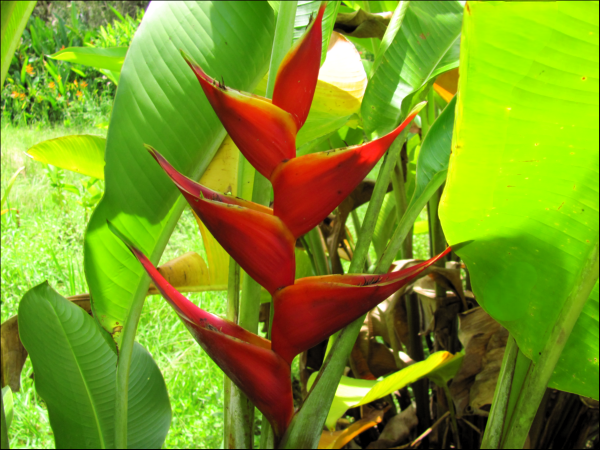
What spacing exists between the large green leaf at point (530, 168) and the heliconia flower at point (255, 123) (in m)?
0.13

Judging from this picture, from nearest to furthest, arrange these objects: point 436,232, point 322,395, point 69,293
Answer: point 322,395, point 436,232, point 69,293

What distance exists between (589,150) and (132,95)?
467mm

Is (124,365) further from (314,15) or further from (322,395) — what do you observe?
(314,15)

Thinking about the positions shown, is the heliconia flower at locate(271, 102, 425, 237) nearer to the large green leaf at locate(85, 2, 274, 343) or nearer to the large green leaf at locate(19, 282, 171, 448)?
the large green leaf at locate(85, 2, 274, 343)

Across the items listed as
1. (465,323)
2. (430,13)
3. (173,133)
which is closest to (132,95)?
(173,133)

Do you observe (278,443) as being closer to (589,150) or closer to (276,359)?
(276,359)

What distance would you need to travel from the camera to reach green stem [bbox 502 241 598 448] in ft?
1.28

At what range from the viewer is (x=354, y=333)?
1.59ft

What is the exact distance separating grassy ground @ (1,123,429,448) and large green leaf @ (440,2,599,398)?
0.98m

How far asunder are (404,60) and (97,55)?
514 mm

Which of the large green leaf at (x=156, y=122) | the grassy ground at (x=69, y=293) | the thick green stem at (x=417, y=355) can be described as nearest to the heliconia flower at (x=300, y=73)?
the large green leaf at (x=156, y=122)

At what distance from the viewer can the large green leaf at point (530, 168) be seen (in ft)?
0.96

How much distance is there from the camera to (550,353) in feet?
1.38

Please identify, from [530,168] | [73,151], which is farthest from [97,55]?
[530,168]
